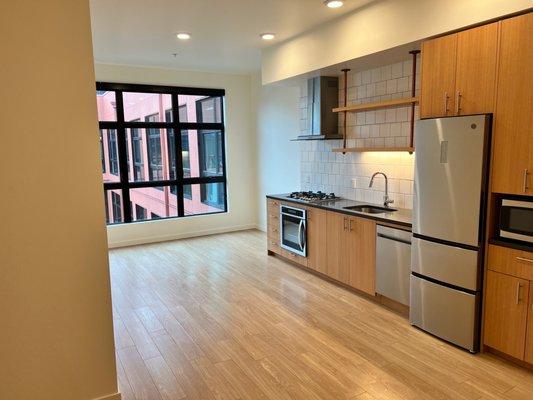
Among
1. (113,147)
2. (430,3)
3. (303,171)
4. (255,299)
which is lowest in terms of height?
(255,299)

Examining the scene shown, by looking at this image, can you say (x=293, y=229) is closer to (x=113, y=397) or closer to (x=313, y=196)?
(x=313, y=196)

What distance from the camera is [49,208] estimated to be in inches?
81.6

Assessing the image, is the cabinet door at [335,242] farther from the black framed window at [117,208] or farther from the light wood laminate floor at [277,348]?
the black framed window at [117,208]

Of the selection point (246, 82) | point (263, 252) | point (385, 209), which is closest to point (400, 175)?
point (385, 209)

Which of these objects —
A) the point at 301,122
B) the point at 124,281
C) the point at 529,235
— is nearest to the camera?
the point at 529,235

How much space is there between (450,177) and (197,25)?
295cm

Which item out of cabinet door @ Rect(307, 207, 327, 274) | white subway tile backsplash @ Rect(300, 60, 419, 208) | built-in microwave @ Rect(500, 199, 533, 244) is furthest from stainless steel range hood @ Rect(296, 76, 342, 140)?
→ built-in microwave @ Rect(500, 199, 533, 244)

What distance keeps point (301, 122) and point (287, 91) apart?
68 cm

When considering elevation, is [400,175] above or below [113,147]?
below

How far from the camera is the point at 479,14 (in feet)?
8.76

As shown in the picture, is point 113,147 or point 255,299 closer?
point 255,299

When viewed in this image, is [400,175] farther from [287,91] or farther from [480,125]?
[287,91]

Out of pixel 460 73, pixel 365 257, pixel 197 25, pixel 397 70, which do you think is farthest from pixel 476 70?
pixel 197 25

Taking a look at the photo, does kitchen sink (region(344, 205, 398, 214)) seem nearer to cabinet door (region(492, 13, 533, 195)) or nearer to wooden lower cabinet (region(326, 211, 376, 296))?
wooden lower cabinet (region(326, 211, 376, 296))
